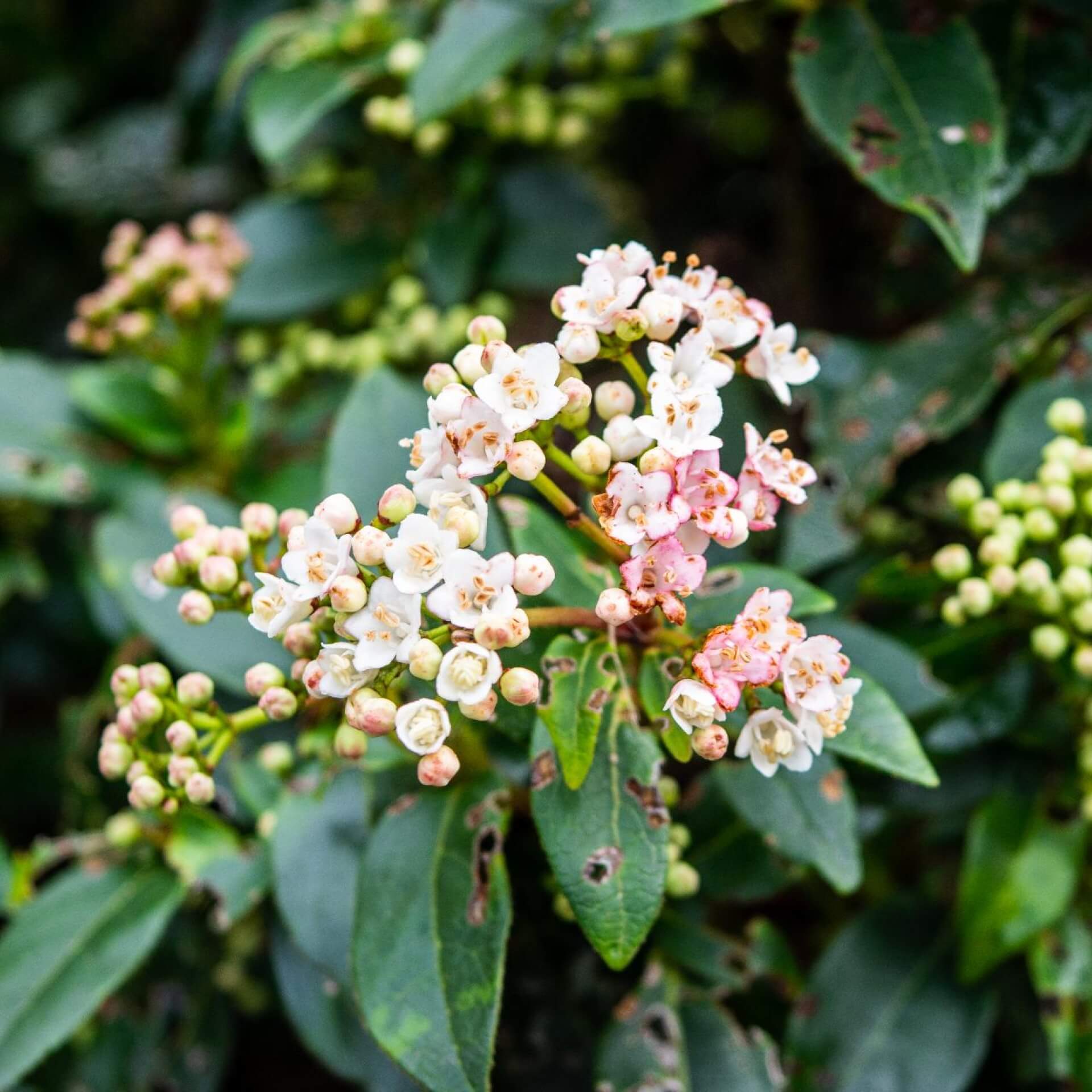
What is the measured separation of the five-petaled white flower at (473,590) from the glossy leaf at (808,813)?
47cm

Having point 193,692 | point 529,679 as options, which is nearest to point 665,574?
point 529,679

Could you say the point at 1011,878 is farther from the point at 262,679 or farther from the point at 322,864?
the point at 262,679

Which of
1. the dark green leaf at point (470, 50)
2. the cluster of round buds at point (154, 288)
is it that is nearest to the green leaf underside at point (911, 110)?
the dark green leaf at point (470, 50)

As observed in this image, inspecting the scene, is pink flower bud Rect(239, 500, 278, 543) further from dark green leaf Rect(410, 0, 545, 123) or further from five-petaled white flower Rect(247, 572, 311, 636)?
dark green leaf Rect(410, 0, 545, 123)

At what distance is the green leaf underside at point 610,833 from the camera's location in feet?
3.60

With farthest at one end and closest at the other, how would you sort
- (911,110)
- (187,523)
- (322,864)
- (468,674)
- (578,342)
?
(911,110), (322,864), (187,523), (578,342), (468,674)

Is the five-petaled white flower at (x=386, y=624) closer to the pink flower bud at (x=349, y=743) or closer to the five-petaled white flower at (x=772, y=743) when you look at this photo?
the pink flower bud at (x=349, y=743)

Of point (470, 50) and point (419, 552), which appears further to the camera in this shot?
point (470, 50)

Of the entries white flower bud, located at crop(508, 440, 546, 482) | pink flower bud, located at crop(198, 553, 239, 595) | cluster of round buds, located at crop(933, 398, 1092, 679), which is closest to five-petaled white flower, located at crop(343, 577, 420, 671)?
white flower bud, located at crop(508, 440, 546, 482)

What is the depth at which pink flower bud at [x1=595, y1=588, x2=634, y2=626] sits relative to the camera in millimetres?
1066

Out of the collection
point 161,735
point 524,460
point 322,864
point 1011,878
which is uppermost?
point 524,460

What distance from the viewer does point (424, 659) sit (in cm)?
105

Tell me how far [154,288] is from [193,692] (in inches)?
41.4

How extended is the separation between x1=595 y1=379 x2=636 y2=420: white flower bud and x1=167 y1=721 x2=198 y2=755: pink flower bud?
57 cm
